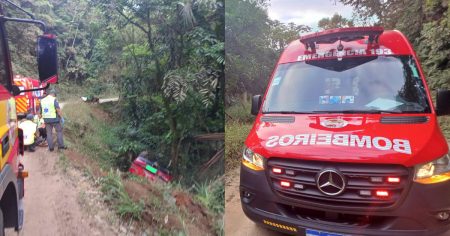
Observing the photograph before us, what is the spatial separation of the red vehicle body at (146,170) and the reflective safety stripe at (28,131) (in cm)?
34

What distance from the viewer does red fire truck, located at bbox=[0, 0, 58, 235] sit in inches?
43.1

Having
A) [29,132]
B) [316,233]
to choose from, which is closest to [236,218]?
[316,233]

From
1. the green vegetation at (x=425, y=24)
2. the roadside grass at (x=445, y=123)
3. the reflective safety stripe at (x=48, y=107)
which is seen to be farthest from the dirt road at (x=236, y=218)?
the roadside grass at (x=445, y=123)

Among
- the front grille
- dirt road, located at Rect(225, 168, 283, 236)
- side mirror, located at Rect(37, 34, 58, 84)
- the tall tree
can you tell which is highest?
the tall tree

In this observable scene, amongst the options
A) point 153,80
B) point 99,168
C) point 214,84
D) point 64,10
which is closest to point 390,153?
point 214,84

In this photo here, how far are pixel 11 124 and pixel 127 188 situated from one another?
45cm

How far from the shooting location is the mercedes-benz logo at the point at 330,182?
5.03ft

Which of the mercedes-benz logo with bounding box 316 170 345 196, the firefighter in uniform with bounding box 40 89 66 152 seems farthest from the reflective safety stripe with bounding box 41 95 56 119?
the mercedes-benz logo with bounding box 316 170 345 196

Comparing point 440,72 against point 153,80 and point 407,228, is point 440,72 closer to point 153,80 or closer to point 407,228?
point 407,228

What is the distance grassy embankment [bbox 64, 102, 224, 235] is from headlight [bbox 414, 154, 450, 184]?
86cm

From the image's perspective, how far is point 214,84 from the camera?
4.37 feet

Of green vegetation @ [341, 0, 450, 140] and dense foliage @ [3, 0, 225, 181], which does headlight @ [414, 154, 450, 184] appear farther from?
dense foliage @ [3, 0, 225, 181]

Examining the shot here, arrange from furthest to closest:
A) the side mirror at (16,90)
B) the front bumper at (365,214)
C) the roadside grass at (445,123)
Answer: the roadside grass at (445,123) → the front bumper at (365,214) → the side mirror at (16,90)

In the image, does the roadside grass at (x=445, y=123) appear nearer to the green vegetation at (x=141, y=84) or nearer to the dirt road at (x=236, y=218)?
the dirt road at (x=236, y=218)
